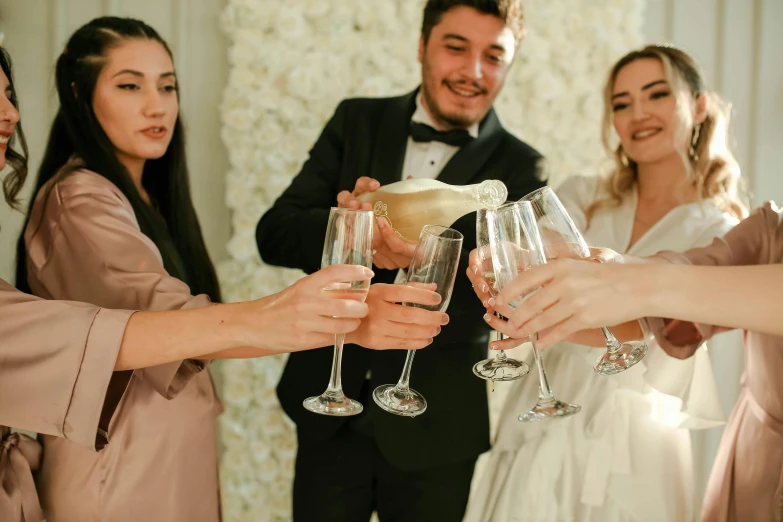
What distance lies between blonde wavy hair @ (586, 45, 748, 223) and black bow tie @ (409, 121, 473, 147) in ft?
1.33

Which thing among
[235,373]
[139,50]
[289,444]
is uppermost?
[139,50]

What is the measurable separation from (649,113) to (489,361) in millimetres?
1087

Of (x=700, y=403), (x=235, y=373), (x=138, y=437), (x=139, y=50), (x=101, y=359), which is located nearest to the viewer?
(x=101, y=359)

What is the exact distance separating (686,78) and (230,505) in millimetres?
1966

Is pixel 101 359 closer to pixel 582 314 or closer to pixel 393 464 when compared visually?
pixel 582 314

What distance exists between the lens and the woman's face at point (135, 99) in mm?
1732

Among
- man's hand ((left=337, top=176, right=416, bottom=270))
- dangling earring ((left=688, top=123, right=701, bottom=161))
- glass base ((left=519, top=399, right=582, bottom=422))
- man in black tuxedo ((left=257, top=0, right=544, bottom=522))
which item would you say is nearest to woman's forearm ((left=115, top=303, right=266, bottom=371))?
man's hand ((left=337, top=176, right=416, bottom=270))

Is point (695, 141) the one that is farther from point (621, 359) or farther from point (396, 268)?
point (621, 359)

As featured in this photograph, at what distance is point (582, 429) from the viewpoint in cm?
191

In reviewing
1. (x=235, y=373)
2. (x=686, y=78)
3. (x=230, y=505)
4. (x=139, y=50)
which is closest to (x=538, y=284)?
(x=139, y=50)

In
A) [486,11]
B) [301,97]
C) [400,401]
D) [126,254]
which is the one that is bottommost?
[400,401]

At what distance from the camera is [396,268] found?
6.08ft

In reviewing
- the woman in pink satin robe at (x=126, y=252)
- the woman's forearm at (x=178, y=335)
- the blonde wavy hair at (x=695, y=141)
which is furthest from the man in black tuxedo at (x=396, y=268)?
the woman's forearm at (x=178, y=335)

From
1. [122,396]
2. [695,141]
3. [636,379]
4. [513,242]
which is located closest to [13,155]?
[122,396]
